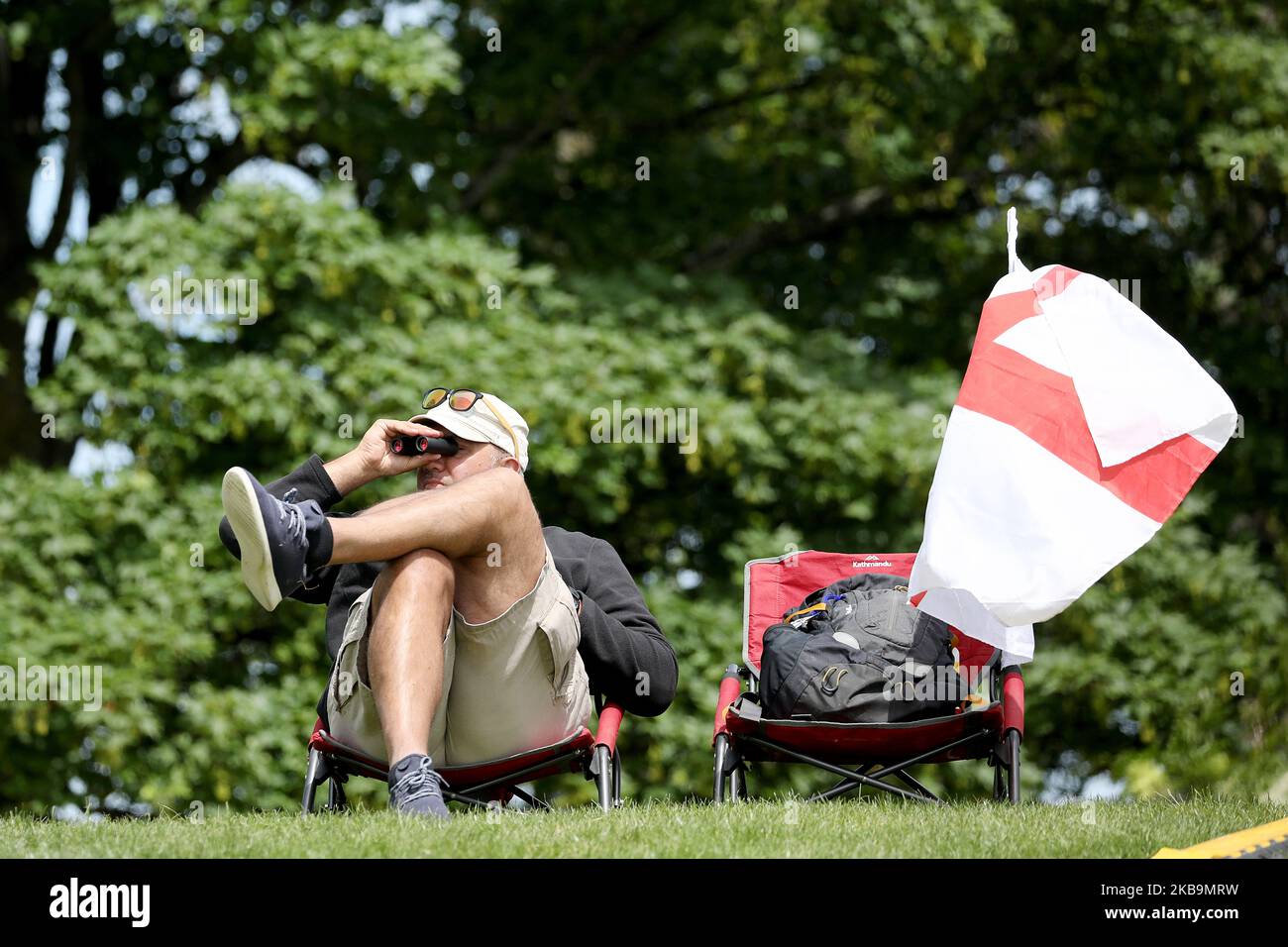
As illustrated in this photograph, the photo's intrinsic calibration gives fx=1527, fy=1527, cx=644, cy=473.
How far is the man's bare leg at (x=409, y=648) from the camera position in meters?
3.68

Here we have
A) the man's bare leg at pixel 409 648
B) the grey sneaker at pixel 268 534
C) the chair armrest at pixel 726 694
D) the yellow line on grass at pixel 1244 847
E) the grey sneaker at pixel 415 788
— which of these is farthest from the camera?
the chair armrest at pixel 726 694

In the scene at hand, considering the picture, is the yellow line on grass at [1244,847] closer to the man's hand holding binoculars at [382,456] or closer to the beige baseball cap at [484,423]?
the beige baseball cap at [484,423]

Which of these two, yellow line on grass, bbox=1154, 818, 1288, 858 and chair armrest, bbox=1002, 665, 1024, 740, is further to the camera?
chair armrest, bbox=1002, 665, 1024, 740

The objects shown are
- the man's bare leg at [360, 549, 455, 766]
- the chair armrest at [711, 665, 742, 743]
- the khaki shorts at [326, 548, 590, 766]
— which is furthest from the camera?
the chair armrest at [711, 665, 742, 743]

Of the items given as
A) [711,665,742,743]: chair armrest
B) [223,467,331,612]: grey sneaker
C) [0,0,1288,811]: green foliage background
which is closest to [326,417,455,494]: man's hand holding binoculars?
[223,467,331,612]: grey sneaker

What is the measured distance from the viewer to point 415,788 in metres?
3.58

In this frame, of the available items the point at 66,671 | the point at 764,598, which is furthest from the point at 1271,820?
the point at 66,671

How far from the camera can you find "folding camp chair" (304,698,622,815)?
3.95 metres

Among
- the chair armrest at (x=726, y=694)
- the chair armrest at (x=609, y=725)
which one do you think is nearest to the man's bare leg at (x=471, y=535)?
the chair armrest at (x=609, y=725)

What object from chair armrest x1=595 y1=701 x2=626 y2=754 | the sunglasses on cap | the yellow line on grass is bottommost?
the yellow line on grass

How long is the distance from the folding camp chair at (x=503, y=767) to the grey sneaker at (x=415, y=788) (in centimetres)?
25

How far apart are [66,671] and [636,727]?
3032 millimetres

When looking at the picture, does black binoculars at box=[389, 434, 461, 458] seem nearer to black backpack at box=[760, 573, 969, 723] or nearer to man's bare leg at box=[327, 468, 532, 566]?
man's bare leg at box=[327, 468, 532, 566]

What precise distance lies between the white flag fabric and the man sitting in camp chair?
916 millimetres
